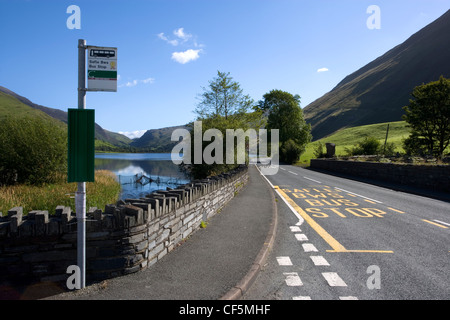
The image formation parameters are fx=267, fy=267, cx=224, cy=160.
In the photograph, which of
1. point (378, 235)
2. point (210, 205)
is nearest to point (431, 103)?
point (378, 235)

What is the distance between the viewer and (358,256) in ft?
16.3

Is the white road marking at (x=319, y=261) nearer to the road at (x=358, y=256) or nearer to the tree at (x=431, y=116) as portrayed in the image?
the road at (x=358, y=256)

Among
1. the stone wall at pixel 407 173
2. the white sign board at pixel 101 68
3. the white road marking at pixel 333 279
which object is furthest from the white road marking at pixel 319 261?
the stone wall at pixel 407 173

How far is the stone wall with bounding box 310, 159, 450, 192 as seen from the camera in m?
13.2

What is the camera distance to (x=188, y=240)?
18.1ft

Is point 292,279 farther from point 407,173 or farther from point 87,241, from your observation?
point 407,173

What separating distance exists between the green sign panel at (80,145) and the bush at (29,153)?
55.2 feet

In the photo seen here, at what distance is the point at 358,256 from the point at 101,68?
17.4ft

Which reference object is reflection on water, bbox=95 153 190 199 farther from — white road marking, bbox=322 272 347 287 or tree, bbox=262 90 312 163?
tree, bbox=262 90 312 163

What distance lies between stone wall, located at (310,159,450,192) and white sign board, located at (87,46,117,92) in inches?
607

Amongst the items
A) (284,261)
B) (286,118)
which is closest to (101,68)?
(284,261)

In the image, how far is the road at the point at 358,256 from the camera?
145 inches
